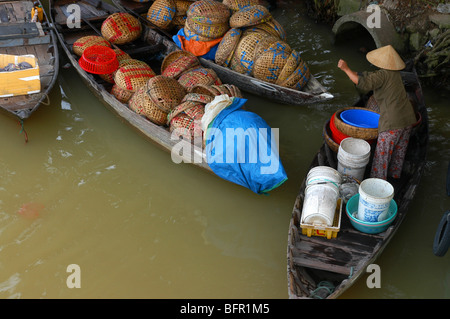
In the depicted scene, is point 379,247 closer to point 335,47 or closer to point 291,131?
point 291,131

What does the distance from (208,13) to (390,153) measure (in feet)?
10.7

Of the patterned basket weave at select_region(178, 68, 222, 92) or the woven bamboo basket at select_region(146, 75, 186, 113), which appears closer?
the woven bamboo basket at select_region(146, 75, 186, 113)

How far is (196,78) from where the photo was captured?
18.4 feet

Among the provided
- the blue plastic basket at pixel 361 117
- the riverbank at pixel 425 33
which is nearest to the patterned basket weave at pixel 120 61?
the blue plastic basket at pixel 361 117

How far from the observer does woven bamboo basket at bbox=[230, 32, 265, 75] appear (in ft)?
19.4

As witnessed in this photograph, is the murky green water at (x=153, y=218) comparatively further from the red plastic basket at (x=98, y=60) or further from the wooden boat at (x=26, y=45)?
the red plastic basket at (x=98, y=60)

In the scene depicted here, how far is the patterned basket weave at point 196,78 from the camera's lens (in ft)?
18.3

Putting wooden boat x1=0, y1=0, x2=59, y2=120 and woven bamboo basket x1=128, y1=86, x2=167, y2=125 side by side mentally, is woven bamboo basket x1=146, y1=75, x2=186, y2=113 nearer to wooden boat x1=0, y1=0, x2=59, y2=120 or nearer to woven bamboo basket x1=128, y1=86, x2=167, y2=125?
woven bamboo basket x1=128, y1=86, x2=167, y2=125

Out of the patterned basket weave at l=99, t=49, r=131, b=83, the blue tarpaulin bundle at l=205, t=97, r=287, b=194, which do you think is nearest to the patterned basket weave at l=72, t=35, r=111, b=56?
the patterned basket weave at l=99, t=49, r=131, b=83

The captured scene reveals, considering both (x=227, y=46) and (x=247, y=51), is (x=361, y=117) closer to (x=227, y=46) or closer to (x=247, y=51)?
(x=247, y=51)

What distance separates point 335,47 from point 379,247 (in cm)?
450

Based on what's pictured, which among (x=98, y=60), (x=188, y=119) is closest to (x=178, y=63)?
(x=98, y=60)

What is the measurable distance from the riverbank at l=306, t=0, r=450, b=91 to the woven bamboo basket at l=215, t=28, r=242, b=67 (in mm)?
2403

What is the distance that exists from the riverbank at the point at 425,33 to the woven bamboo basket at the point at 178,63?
3038 millimetres
